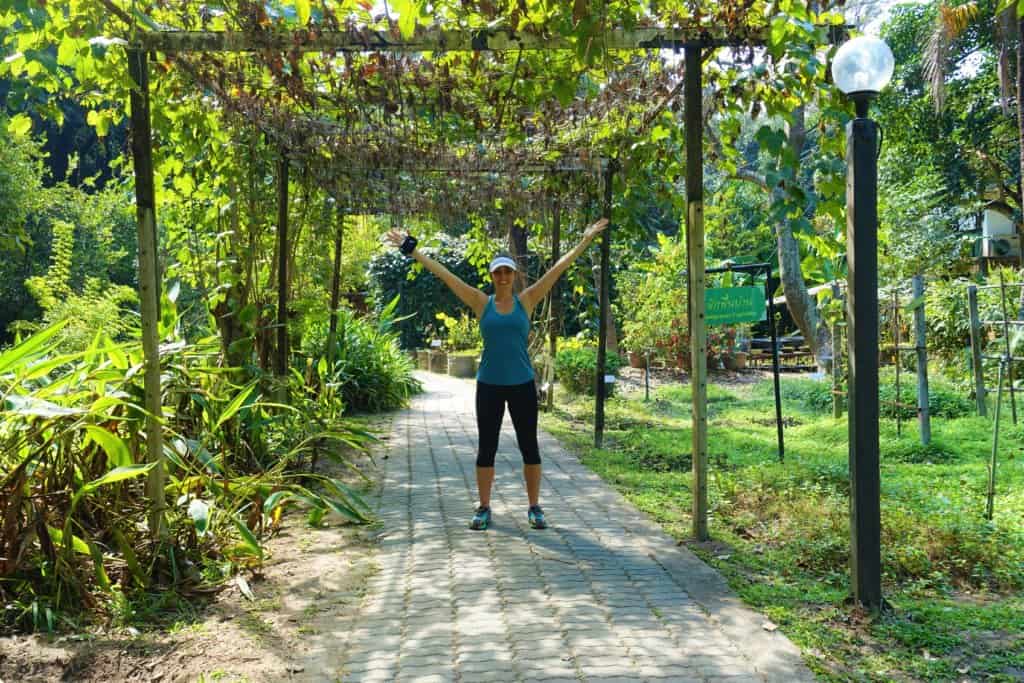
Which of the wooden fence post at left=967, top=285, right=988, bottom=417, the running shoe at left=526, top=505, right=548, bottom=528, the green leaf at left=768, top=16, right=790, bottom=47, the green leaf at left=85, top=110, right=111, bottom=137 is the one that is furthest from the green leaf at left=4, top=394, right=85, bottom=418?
the wooden fence post at left=967, top=285, right=988, bottom=417

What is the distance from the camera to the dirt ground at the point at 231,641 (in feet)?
10.8

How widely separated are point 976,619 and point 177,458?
4.01 metres

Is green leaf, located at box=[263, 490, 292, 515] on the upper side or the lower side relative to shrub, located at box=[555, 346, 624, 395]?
lower

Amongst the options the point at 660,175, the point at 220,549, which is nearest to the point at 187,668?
the point at 220,549

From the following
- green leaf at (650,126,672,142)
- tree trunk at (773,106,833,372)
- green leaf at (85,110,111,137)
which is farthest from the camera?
tree trunk at (773,106,833,372)

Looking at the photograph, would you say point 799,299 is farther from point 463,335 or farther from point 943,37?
point 463,335

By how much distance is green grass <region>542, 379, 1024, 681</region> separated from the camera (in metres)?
3.53

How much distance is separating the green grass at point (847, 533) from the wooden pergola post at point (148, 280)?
2.92 metres

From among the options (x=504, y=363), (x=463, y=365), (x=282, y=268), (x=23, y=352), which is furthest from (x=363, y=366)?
(x=23, y=352)

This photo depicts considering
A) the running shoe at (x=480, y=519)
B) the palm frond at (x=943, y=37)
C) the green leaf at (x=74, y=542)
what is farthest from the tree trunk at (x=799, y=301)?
the green leaf at (x=74, y=542)

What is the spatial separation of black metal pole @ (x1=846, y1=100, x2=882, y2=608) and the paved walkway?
622 millimetres

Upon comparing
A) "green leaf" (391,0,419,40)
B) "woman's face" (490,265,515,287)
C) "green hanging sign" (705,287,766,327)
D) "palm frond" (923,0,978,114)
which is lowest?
"green hanging sign" (705,287,766,327)

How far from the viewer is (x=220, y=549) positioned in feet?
14.9

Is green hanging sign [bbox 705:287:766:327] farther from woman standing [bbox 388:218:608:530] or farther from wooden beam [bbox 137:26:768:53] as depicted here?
wooden beam [bbox 137:26:768:53]
